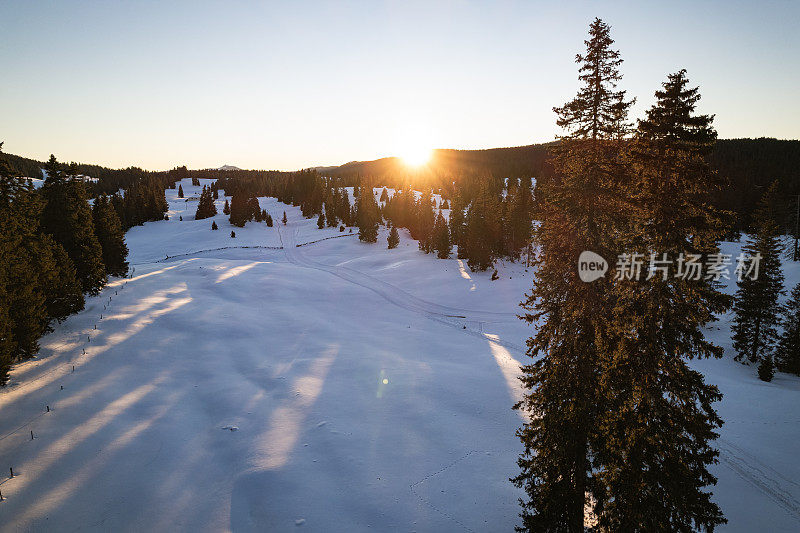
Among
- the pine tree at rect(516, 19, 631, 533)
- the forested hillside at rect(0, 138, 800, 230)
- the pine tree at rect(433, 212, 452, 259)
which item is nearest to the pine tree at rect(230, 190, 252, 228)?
the forested hillside at rect(0, 138, 800, 230)

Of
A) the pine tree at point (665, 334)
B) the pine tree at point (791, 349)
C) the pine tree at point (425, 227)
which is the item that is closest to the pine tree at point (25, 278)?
the pine tree at point (665, 334)

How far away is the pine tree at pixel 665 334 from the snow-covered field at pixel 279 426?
17.1 ft

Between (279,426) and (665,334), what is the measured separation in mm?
15865

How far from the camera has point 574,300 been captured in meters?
10.3

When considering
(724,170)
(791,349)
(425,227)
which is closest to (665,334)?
(791,349)

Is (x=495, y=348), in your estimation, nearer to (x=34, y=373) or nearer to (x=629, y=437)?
(x=629, y=437)

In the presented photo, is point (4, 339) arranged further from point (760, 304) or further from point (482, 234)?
point (760, 304)

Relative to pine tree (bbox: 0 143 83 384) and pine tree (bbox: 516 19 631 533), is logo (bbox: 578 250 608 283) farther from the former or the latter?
pine tree (bbox: 0 143 83 384)

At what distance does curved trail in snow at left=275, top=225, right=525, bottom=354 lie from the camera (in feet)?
124

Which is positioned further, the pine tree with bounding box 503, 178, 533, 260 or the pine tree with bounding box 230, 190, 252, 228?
the pine tree with bounding box 230, 190, 252, 228

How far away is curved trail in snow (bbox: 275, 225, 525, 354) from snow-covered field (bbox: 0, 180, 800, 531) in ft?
11.7

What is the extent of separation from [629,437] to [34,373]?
27473 millimetres

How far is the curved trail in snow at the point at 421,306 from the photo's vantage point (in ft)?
124

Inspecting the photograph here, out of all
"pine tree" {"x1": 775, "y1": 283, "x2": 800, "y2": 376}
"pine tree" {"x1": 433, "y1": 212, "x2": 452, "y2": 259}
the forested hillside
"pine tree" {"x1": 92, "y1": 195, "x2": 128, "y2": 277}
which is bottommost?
"pine tree" {"x1": 775, "y1": 283, "x2": 800, "y2": 376}
